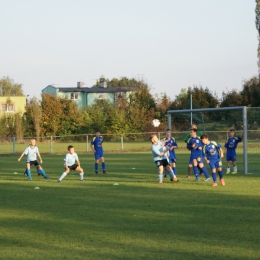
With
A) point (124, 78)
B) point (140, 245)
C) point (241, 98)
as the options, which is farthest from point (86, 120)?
point (124, 78)

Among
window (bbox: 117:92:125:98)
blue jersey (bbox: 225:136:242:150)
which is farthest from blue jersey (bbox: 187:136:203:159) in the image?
window (bbox: 117:92:125:98)

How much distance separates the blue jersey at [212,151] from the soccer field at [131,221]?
2.93 feet

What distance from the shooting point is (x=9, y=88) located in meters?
128

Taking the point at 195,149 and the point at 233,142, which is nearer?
the point at 195,149

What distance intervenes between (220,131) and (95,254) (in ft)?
97.9

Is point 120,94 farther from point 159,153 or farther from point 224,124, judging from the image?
point 159,153

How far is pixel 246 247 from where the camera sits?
27.7 feet

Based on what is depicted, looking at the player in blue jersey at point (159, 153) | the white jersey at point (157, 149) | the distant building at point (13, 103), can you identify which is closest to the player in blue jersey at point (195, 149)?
the player in blue jersey at point (159, 153)

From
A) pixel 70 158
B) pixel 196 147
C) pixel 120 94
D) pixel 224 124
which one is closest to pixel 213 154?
pixel 196 147

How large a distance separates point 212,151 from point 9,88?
115080 mm

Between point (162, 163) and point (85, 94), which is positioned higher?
point (85, 94)

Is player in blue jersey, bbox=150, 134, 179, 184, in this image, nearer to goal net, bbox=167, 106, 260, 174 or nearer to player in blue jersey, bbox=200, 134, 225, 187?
player in blue jersey, bbox=200, 134, 225, 187

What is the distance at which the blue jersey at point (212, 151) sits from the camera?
17219 mm

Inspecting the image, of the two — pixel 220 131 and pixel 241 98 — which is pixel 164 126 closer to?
pixel 241 98
